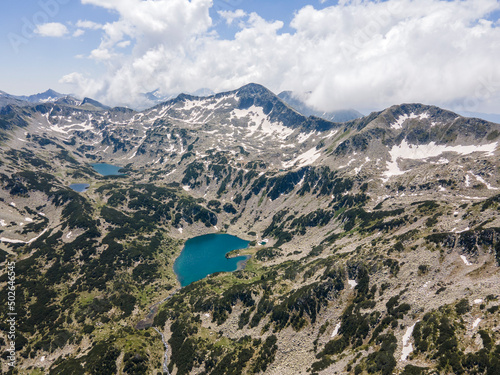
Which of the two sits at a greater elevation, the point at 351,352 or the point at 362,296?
the point at 362,296

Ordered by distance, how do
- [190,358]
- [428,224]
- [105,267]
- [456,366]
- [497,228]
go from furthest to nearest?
[105,267] < [428,224] < [190,358] < [497,228] < [456,366]

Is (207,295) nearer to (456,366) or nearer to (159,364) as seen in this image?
(159,364)

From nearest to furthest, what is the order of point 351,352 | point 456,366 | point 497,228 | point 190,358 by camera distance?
1. point 456,366
2. point 351,352
3. point 497,228
4. point 190,358

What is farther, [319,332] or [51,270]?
[51,270]

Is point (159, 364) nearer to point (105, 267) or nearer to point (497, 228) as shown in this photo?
point (105, 267)

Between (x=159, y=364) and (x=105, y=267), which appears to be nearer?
(x=159, y=364)

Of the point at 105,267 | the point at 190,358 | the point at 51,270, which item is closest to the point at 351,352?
the point at 190,358

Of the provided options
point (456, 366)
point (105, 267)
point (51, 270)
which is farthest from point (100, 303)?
point (456, 366)

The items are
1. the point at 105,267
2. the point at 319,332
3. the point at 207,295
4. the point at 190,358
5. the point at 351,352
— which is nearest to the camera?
the point at 351,352

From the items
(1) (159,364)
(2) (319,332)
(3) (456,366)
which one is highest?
(3) (456,366)
